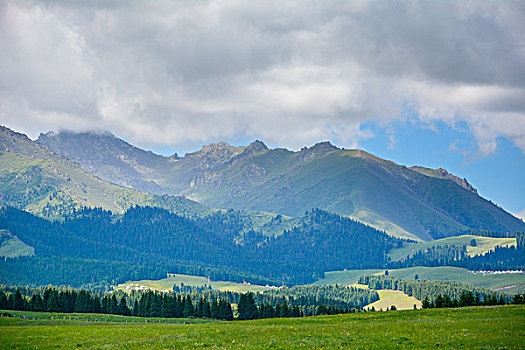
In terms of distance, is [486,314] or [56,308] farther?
[56,308]

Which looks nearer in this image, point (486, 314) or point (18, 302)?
point (486, 314)

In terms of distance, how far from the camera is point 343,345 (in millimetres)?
53906

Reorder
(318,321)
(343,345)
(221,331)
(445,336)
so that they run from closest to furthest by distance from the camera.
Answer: (343,345) → (445,336) → (221,331) → (318,321)

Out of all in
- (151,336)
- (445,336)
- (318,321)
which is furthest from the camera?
(318,321)

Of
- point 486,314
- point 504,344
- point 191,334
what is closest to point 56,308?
point 191,334

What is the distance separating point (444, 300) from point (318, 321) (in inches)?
2623

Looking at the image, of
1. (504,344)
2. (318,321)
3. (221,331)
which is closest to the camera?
(504,344)

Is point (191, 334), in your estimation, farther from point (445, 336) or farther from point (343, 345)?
point (445, 336)

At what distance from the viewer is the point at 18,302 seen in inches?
7776

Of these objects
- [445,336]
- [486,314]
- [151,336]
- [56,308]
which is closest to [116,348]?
[151,336]

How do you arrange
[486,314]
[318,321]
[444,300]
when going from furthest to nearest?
[444,300], [318,321], [486,314]

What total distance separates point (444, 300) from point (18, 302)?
14852 cm

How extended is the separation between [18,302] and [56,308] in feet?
44.6

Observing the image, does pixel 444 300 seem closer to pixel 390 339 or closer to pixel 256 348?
pixel 390 339
